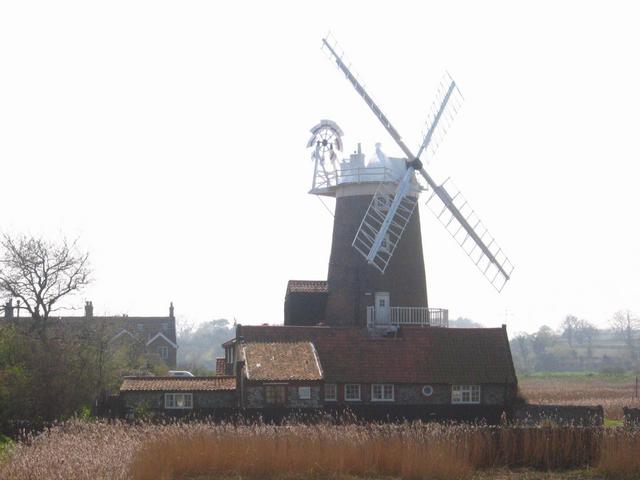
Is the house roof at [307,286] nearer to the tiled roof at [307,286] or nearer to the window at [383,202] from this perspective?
the tiled roof at [307,286]

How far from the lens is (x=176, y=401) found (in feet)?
103

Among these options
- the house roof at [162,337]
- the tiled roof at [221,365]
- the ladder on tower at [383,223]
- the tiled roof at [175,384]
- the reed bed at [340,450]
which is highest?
the ladder on tower at [383,223]

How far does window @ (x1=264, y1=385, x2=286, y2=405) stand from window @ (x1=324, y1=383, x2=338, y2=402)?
1.93 metres

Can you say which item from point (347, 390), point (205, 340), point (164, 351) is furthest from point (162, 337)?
point (205, 340)

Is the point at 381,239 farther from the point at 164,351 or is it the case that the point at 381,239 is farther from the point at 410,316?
the point at 164,351

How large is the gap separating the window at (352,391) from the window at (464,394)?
315cm

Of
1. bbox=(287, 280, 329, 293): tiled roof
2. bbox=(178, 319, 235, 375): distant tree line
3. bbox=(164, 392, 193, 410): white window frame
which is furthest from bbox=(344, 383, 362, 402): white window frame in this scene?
bbox=(178, 319, 235, 375): distant tree line

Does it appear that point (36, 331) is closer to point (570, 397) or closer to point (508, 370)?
point (508, 370)

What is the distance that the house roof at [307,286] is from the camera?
38.2 m

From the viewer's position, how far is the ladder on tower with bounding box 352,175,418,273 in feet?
116

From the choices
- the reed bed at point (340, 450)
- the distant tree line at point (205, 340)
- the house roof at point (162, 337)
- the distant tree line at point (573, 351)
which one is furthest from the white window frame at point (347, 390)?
the distant tree line at point (205, 340)

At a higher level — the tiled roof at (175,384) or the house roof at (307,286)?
the house roof at (307,286)

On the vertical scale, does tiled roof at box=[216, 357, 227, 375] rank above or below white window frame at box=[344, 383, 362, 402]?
above

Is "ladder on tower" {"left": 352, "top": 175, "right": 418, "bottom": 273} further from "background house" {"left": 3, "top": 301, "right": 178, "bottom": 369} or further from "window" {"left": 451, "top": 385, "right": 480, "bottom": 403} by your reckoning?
"background house" {"left": 3, "top": 301, "right": 178, "bottom": 369}
